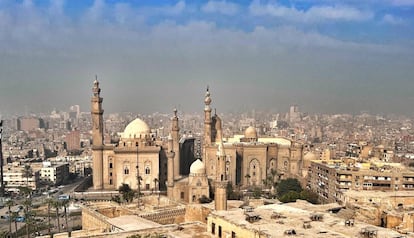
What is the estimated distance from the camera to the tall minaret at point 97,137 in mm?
47241

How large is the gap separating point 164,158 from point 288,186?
1352cm

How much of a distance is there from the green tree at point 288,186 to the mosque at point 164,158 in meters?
4.56

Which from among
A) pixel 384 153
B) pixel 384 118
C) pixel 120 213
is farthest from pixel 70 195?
pixel 384 118

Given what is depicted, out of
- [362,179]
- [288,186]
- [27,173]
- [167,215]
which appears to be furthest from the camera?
[27,173]

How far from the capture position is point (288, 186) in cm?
4459

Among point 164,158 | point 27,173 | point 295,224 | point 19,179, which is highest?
point 295,224

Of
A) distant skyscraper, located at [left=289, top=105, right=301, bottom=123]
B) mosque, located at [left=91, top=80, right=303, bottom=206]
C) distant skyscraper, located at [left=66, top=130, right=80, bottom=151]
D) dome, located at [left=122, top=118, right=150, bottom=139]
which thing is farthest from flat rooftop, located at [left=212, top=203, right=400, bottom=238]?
distant skyscraper, located at [left=289, top=105, right=301, bottom=123]

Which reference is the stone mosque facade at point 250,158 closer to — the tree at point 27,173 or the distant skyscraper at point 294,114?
the tree at point 27,173

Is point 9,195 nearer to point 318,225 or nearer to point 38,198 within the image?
point 38,198

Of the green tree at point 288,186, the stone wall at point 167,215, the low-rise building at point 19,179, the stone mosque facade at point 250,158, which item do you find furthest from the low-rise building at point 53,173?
the stone wall at point 167,215

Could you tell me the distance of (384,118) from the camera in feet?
526

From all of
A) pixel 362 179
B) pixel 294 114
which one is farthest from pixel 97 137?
pixel 294 114

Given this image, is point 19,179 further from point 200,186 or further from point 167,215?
point 167,215

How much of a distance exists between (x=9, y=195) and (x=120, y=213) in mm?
28361
